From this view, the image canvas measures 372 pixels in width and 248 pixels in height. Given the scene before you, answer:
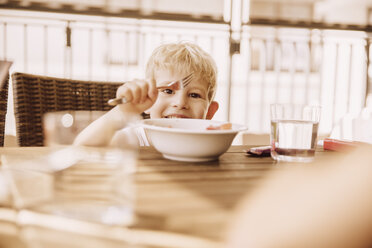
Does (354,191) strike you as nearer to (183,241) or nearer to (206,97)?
(183,241)

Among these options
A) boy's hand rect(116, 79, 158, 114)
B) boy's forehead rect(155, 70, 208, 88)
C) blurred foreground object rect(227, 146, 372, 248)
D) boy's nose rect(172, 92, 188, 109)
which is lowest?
blurred foreground object rect(227, 146, 372, 248)

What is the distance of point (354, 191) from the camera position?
385 millimetres

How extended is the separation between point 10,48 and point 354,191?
7469mm

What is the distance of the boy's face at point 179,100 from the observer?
1.28m

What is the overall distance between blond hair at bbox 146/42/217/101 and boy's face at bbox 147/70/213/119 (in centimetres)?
2

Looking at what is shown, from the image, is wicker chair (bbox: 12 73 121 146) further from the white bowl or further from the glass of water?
the glass of water

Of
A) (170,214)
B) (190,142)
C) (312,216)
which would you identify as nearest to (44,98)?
(190,142)

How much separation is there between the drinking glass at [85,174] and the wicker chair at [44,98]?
2.54 feet

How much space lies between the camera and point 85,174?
17.3 inches

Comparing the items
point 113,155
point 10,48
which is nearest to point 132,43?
point 10,48

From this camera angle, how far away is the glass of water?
75 centimetres

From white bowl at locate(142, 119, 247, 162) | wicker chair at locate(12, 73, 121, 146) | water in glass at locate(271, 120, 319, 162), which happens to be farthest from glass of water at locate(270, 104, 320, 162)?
wicker chair at locate(12, 73, 121, 146)

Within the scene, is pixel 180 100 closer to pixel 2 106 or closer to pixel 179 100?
pixel 179 100

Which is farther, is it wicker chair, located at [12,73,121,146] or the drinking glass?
wicker chair, located at [12,73,121,146]
